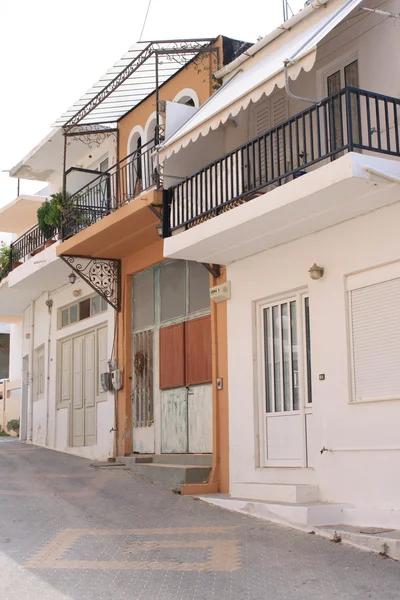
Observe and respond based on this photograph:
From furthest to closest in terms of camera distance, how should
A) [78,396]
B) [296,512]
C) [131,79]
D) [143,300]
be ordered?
[78,396], [143,300], [131,79], [296,512]

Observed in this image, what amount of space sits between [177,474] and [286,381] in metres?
2.39

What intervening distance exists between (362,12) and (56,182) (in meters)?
11.1

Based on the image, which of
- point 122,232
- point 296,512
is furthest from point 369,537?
point 122,232

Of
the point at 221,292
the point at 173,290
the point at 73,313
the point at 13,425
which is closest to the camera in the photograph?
the point at 221,292

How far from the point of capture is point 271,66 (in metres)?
9.92

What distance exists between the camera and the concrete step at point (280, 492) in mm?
9805

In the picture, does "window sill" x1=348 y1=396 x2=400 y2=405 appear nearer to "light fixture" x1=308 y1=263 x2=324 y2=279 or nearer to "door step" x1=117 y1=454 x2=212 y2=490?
"light fixture" x1=308 y1=263 x2=324 y2=279

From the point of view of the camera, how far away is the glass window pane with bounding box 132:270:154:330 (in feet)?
48.5

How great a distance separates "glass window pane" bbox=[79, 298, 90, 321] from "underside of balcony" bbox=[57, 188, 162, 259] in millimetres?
2218

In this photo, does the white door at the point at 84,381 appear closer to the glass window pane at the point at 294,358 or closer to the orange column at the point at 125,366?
the orange column at the point at 125,366

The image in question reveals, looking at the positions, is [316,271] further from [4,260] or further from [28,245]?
[4,260]

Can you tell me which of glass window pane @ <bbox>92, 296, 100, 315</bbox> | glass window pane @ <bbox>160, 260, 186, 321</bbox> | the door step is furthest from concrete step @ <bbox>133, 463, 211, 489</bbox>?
glass window pane @ <bbox>92, 296, 100, 315</bbox>

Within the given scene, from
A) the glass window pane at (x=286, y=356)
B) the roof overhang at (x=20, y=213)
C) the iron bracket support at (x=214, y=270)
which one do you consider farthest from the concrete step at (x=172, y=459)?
the roof overhang at (x=20, y=213)

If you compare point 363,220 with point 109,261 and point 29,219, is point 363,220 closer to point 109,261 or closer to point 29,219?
point 109,261
